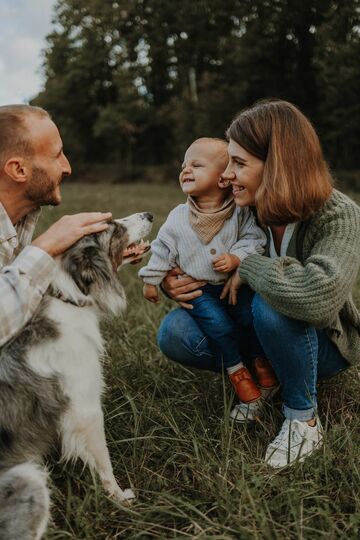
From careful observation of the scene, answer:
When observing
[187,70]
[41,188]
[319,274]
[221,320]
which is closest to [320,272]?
[319,274]

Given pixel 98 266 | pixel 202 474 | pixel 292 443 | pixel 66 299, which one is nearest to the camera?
pixel 202 474

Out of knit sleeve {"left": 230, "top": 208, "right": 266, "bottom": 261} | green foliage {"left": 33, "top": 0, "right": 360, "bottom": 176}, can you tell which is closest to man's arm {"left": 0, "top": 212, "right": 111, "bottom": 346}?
knit sleeve {"left": 230, "top": 208, "right": 266, "bottom": 261}

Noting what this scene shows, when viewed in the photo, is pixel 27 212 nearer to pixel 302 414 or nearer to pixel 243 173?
pixel 243 173

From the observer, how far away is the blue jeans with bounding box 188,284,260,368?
3.33 metres

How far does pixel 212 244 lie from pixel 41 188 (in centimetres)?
105

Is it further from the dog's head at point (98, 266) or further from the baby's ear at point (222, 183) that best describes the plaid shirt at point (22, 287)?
the baby's ear at point (222, 183)

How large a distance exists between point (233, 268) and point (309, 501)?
131 cm

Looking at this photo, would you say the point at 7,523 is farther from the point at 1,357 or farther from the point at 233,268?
the point at 233,268

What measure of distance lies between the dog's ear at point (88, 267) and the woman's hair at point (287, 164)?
889 millimetres

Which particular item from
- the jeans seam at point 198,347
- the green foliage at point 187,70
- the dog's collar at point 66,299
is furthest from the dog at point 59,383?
the green foliage at point 187,70

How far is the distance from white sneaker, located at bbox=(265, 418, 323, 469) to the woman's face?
1274 mm

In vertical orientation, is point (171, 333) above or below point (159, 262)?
below

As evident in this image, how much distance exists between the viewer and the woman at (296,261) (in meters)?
2.71

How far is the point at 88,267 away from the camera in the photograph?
275 centimetres
